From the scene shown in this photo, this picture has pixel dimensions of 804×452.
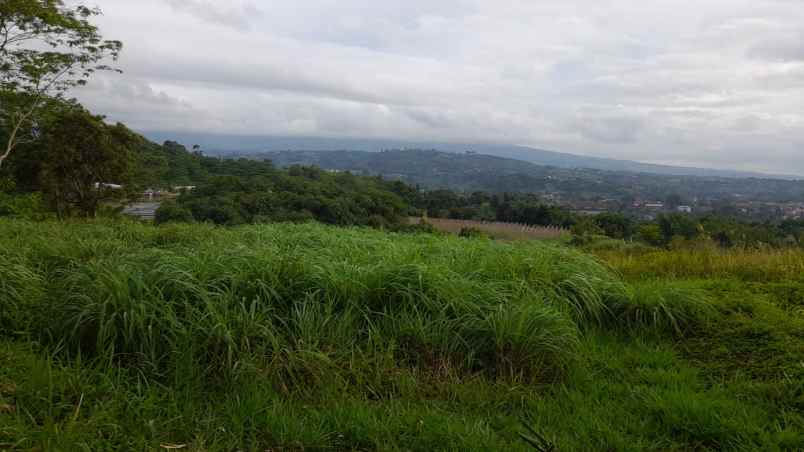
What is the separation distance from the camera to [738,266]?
6316 mm

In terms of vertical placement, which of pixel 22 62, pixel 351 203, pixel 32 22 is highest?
pixel 32 22

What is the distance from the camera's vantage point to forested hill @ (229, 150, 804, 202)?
157 ft

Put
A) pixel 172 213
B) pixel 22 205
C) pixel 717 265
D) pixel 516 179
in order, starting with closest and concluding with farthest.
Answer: pixel 717 265 → pixel 22 205 → pixel 172 213 → pixel 516 179

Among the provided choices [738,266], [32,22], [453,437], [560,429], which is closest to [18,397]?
[453,437]

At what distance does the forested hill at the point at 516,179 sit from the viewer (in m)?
48.0

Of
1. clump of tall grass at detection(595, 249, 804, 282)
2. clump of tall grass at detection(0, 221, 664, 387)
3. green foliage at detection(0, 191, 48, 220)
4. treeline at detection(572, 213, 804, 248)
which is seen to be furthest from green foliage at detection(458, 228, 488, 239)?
green foliage at detection(0, 191, 48, 220)

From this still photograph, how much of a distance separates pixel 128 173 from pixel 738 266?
14.1m

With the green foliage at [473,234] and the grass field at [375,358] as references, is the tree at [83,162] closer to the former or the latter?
the green foliage at [473,234]

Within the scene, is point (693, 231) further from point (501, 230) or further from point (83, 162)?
point (83, 162)

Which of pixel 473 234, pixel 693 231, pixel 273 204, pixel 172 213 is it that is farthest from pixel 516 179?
pixel 473 234

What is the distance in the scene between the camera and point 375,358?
3.29 meters

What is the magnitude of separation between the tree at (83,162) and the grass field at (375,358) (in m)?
9.50

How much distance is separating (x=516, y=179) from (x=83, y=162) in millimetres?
53901

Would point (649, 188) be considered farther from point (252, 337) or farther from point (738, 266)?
point (252, 337)
